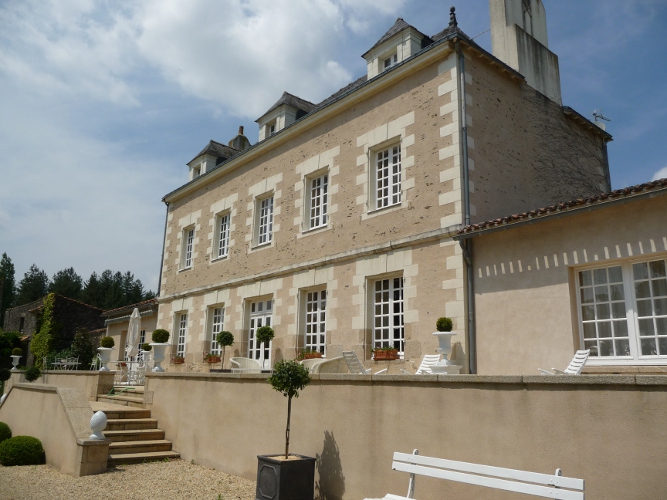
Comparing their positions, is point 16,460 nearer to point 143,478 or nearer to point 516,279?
point 143,478

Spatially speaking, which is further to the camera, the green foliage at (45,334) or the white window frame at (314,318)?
the green foliage at (45,334)

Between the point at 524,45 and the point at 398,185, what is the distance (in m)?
4.39

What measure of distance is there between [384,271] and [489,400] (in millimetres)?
5443

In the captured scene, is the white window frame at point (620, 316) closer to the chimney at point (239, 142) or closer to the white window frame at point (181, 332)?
the white window frame at point (181, 332)

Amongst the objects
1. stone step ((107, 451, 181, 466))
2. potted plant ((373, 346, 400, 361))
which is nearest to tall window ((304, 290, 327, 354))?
potted plant ((373, 346, 400, 361))

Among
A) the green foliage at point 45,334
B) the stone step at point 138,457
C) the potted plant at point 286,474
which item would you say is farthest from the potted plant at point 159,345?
the green foliage at point 45,334

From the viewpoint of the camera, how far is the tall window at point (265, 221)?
14609 millimetres

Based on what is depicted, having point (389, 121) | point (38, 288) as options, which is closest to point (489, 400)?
point (389, 121)

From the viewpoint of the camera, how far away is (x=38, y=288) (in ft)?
192

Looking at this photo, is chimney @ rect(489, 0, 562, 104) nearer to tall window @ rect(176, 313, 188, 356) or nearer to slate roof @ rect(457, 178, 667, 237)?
slate roof @ rect(457, 178, 667, 237)

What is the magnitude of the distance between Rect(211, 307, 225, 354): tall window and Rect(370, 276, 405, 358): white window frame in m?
5.98

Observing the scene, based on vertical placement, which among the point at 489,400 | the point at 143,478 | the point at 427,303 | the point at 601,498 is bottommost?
the point at 143,478

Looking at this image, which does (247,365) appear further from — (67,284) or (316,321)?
(67,284)

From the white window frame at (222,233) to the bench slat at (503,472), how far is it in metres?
11.7
